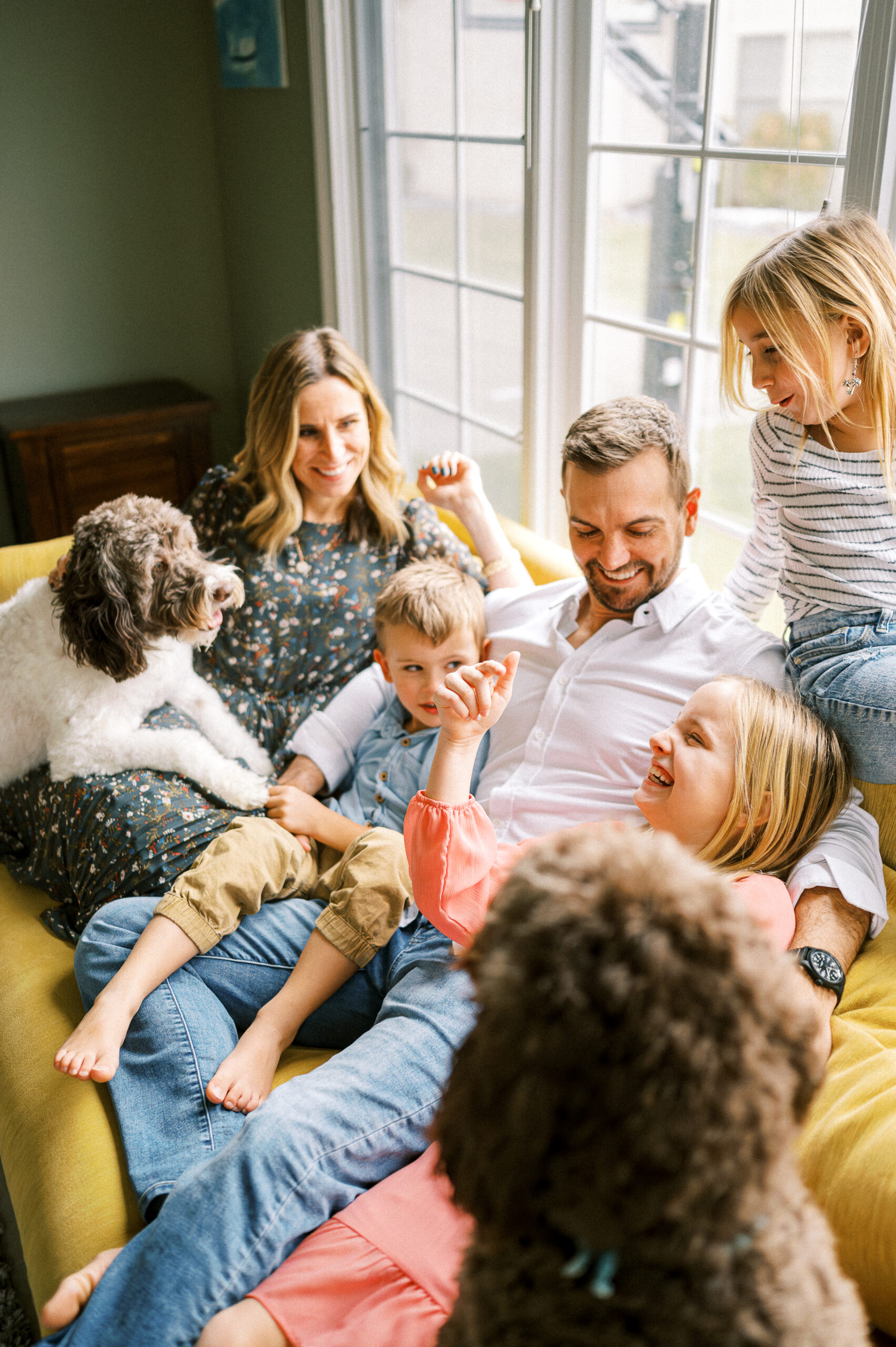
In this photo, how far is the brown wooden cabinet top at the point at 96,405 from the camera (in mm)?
3414

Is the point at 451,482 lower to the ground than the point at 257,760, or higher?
higher

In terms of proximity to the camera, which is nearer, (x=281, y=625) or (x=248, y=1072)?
(x=248, y=1072)

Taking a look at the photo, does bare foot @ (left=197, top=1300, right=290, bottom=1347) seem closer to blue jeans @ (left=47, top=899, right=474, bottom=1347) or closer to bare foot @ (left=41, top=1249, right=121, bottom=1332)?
blue jeans @ (left=47, top=899, right=474, bottom=1347)

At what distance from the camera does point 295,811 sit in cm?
169

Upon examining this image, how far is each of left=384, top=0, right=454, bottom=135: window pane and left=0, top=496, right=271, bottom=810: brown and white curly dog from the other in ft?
5.41

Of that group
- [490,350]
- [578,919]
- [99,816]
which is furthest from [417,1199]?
[490,350]

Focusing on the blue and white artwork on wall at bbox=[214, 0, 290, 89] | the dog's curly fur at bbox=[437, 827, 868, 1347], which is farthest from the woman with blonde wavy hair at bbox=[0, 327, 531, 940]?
the blue and white artwork on wall at bbox=[214, 0, 290, 89]

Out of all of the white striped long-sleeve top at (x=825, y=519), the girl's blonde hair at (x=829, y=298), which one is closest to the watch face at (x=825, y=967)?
the white striped long-sleeve top at (x=825, y=519)

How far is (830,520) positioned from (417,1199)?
3.44 ft

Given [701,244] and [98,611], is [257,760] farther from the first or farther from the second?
[701,244]

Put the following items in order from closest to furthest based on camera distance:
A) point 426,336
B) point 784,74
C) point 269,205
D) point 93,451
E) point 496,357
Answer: point 784,74 < point 496,357 < point 426,336 < point 93,451 < point 269,205

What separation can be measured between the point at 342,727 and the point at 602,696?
557 mm

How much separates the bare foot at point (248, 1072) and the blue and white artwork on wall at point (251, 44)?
3058mm

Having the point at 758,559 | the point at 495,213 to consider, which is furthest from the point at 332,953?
the point at 495,213
